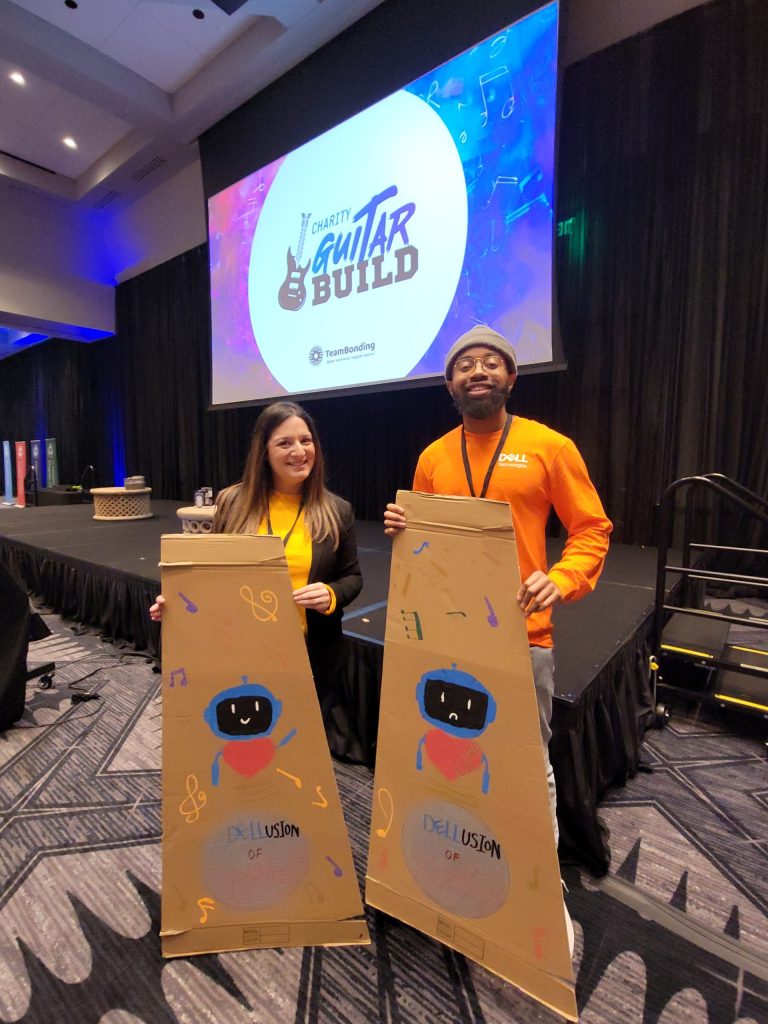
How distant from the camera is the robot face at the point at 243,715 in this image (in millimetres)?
892

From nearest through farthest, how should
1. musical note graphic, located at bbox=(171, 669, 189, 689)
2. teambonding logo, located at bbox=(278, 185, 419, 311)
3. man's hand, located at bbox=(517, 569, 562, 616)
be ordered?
1. man's hand, located at bbox=(517, 569, 562, 616)
2. musical note graphic, located at bbox=(171, 669, 189, 689)
3. teambonding logo, located at bbox=(278, 185, 419, 311)

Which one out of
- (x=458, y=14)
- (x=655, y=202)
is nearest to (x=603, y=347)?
(x=655, y=202)

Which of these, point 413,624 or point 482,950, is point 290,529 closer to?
point 413,624

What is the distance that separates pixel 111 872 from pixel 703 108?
4072 mm

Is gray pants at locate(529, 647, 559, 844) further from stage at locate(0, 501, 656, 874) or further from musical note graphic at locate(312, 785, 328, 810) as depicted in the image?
musical note graphic at locate(312, 785, 328, 810)

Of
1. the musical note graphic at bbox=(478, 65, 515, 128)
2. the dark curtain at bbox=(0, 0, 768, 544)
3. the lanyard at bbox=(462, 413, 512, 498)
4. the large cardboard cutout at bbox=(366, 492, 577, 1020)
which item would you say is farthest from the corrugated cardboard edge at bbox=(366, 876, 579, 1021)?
the musical note graphic at bbox=(478, 65, 515, 128)

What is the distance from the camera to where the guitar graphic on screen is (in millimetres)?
3648

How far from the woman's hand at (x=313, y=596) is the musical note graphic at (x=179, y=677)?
0.75ft

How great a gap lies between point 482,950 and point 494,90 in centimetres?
358

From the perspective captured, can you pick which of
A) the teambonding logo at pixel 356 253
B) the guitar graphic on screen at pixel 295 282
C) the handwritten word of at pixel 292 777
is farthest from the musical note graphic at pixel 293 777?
the guitar graphic on screen at pixel 295 282

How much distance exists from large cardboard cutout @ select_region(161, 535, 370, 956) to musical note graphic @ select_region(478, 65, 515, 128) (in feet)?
9.77

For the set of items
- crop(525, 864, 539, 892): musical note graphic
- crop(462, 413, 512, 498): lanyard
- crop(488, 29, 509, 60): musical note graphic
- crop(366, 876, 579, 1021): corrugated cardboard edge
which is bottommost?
crop(366, 876, 579, 1021): corrugated cardboard edge

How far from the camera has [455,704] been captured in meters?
0.85

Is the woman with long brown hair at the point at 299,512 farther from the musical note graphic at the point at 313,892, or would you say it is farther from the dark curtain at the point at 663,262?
the dark curtain at the point at 663,262
